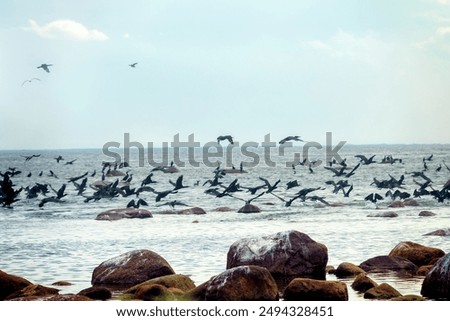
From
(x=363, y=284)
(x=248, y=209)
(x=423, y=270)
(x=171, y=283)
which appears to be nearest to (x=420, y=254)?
(x=423, y=270)

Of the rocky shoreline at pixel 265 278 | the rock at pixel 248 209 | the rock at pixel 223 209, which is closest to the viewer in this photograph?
the rocky shoreline at pixel 265 278

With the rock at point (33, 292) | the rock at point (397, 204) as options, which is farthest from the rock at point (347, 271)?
the rock at point (397, 204)

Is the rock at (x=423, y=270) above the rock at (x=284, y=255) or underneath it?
underneath

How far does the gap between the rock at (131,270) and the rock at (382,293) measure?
7.06 feet

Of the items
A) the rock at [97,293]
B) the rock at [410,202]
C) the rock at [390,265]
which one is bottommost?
the rock at [97,293]

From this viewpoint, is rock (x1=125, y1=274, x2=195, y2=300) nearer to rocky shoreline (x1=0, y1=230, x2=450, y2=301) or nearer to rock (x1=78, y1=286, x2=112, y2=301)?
rocky shoreline (x1=0, y1=230, x2=450, y2=301)

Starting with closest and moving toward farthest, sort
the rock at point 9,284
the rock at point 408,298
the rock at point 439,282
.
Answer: the rock at point 408,298 < the rock at point 439,282 < the rock at point 9,284

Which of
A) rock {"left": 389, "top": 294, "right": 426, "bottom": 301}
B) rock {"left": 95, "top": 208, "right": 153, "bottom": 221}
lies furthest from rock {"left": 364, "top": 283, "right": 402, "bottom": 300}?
rock {"left": 95, "top": 208, "right": 153, "bottom": 221}

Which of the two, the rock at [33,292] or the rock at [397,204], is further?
the rock at [397,204]

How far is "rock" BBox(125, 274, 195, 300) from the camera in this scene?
7316mm

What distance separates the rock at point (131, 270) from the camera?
7.89 m

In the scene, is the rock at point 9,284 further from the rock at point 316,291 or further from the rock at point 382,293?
the rock at point 382,293

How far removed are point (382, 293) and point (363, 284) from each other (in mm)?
416
